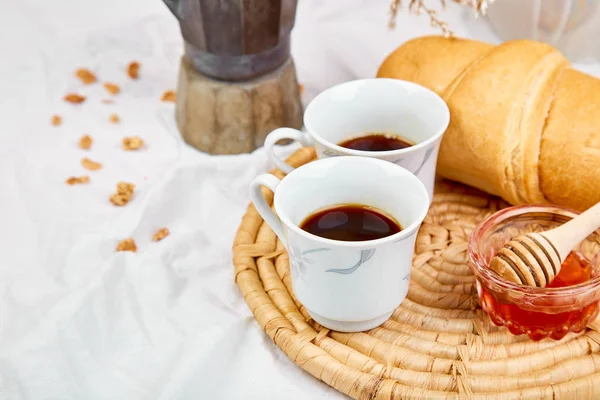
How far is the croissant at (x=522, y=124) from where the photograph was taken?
1.00 meters

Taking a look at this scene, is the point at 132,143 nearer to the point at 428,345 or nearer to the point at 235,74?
the point at 235,74

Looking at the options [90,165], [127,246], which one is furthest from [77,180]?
[127,246]

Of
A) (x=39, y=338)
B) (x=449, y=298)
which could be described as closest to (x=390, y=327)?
(x=449, y=298)

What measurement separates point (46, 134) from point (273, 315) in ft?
2.09

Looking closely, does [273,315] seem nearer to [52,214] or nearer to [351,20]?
[52,214]

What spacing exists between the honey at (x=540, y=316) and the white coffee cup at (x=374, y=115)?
0.62 feet

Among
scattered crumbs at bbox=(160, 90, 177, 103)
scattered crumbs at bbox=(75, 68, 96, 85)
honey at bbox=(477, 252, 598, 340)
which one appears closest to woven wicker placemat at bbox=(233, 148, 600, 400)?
honey at bbox=(477, 252, 598, 340)

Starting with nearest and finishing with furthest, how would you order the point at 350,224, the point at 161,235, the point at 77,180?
the point at 350,224 → the point at 161,235 → the point at 77,180

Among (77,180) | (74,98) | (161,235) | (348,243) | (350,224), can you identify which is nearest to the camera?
(348,243)

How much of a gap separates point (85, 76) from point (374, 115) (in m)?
0.64

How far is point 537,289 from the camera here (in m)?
0.85

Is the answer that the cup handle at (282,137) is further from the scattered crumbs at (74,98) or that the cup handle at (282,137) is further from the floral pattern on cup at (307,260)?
the scattered crumbs at (74,98)

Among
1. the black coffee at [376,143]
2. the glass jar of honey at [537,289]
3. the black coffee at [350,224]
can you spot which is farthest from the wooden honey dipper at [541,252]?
the black coffee at [376,143]

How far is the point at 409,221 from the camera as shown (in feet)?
2.93
